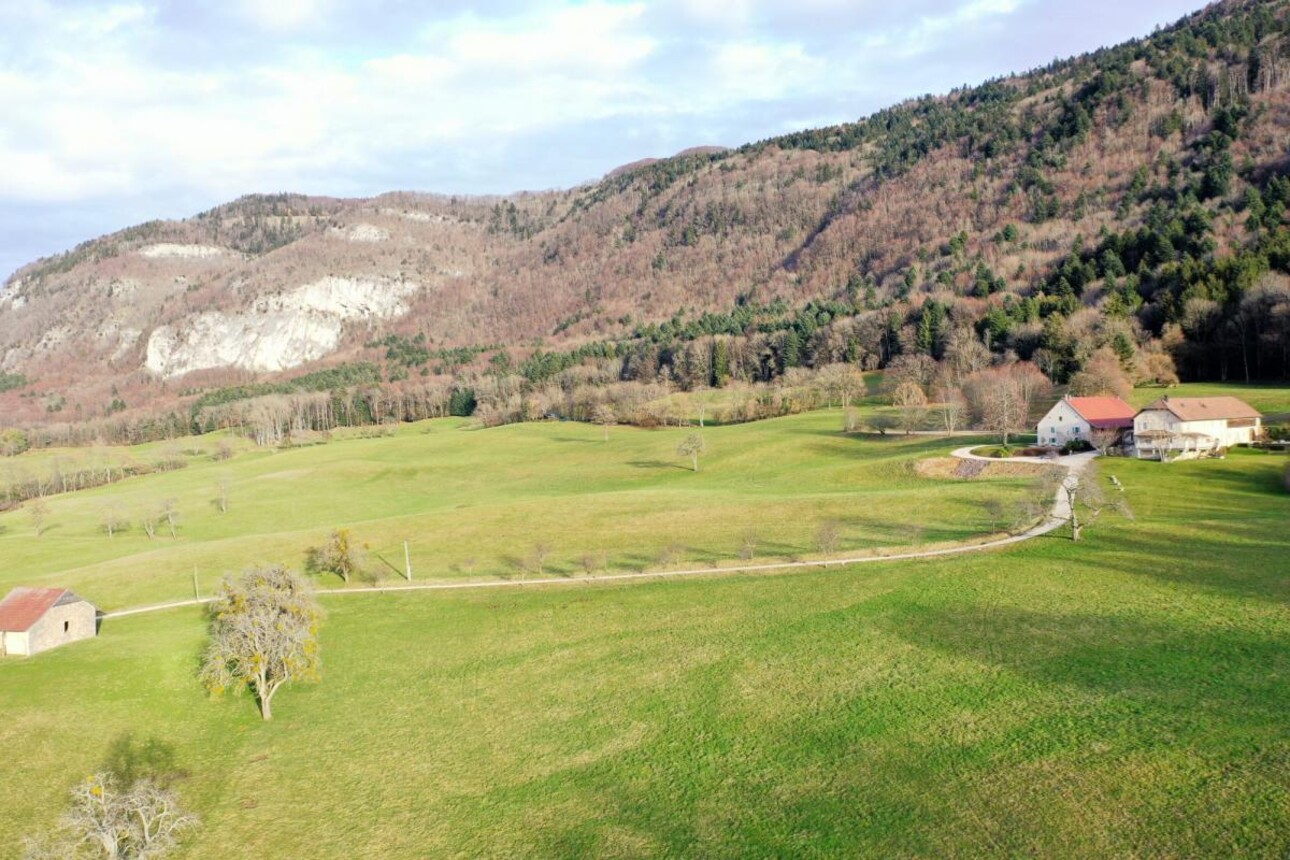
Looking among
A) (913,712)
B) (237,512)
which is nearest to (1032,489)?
(913,712)

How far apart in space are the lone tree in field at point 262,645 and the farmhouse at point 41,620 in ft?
38.4

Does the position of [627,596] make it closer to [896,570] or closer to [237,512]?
→ [896,570]

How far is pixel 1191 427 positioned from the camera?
2862 inches

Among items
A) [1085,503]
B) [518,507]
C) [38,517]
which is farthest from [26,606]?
[1085,503]

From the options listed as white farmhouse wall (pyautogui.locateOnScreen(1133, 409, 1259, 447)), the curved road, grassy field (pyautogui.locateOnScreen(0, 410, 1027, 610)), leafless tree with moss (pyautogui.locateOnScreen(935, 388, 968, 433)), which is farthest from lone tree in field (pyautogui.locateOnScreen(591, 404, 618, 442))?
white farmhouse wall (pyautogui.locateOnScreen(1133, 409, 1259, 447))

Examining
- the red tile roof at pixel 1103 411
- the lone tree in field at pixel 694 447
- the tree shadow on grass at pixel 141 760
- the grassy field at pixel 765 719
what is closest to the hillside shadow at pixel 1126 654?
the grassy field at pixel 765 719

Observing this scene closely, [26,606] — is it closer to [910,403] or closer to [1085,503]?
[1085,503]

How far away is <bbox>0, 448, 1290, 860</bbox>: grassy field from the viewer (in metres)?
23.4

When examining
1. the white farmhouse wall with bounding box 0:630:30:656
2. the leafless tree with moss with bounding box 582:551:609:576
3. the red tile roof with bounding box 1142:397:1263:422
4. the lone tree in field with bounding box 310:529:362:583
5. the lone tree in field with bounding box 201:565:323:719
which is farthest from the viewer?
the red tile roof with bounding box 1142:397:1263:422

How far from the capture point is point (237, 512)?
93.6m

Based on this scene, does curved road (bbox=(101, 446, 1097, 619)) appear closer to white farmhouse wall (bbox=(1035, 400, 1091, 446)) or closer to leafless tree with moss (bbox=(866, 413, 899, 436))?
white farmhouse wall (bbox=(1035, 400, 1091, 446))

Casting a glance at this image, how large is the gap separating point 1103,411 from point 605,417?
78.8 m

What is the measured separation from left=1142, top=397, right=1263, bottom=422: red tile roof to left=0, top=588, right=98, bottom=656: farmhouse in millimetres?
88601

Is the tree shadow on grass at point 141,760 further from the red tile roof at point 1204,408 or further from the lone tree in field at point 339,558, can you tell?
the red tile roof at point 1204,408
